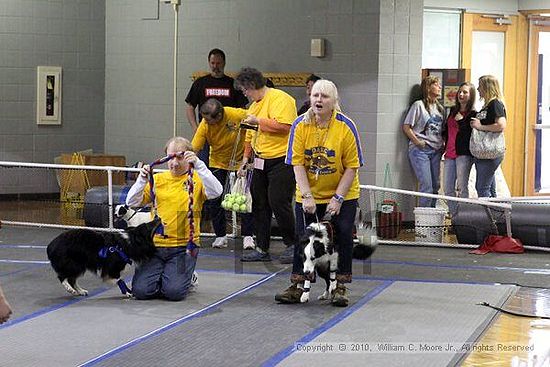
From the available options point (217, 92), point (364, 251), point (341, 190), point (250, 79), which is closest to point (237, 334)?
point (341, 190)

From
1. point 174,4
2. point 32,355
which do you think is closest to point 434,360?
point 32,355

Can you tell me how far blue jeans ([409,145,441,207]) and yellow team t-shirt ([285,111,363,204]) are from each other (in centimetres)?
400

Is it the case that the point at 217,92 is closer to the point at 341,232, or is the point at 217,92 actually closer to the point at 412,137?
the point at 412,137

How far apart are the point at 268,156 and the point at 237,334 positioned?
2.42 m

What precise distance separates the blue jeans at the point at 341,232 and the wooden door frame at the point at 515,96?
20.8 ft

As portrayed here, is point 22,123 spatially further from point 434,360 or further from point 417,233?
point 434,360

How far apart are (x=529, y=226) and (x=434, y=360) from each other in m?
4.13

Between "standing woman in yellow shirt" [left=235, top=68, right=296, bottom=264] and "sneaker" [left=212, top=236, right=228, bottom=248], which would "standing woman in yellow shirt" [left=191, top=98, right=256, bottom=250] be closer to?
"sneaker" [left=212, top=236, right=228, bottom=248]

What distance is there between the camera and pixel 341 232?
6488 mm

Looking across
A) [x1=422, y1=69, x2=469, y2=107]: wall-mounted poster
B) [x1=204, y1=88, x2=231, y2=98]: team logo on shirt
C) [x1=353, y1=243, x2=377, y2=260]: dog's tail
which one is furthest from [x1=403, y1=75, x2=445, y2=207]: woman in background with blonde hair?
[x1=353, y1=243, x2=377, y2=260]: dog's tail

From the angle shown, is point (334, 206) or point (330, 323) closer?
point (330, 323)

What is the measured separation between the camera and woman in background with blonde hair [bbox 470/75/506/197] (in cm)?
975

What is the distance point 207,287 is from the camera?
7082 mm

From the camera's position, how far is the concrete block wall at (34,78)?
12.2 metres
